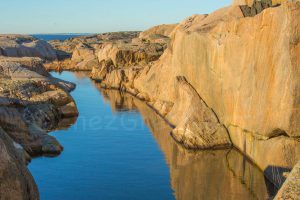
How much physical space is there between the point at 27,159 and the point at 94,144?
5.55 m

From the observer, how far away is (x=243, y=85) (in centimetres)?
2622

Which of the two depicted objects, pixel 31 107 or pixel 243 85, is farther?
pixel 31 107

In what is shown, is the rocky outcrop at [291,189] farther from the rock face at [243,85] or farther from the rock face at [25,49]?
the rock face at [25,49]

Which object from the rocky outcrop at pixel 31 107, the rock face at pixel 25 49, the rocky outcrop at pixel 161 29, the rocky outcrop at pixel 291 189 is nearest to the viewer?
the rocky outcrop at pixel 291 189

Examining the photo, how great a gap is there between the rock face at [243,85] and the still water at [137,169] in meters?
1.25

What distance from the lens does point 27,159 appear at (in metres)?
25.3

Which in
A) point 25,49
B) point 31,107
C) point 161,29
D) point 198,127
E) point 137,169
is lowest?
point 137,169

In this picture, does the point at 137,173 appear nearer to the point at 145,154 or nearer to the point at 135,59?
the point at 145,154

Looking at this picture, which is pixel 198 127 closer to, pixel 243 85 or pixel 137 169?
pixel 243 85

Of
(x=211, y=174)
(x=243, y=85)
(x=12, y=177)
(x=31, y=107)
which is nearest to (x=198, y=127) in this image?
(x=243, y=85)

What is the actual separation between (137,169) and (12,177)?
12217 millimetres

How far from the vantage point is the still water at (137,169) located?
21312 millimetres

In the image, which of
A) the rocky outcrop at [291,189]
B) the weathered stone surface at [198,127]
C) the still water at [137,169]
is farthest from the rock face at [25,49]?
the rocky outcrop at [291,189]

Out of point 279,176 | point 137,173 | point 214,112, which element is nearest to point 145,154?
point 137,173
